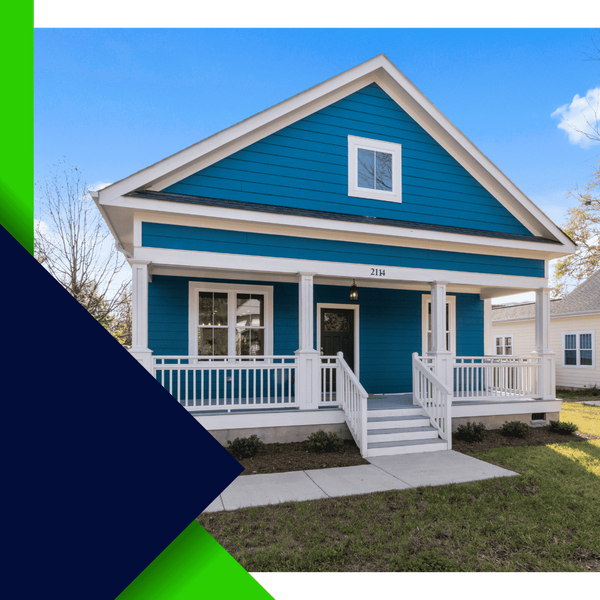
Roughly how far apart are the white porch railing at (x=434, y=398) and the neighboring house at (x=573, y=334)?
10799mm

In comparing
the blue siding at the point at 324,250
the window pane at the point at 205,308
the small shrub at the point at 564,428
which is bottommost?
the small shrub at the point at 564,428

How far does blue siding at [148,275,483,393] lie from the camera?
8500mm

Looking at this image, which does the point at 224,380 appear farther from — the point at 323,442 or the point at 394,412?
the point at 394,412

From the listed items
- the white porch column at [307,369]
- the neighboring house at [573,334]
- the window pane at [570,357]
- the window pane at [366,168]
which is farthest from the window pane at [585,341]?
the white porch column at [307,369]

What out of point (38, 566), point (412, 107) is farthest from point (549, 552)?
point (412, 107)

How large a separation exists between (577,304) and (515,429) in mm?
12626

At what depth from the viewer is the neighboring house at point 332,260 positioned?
6938 mm

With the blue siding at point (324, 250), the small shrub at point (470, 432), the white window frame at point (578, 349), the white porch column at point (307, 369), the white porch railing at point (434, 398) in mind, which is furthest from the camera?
the white window frame at point (578, 349)

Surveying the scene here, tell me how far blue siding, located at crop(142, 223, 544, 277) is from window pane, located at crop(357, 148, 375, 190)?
1.38m

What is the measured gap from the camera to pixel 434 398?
7.64 metres

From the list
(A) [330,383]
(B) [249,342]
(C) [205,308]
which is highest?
(C) [205,308]

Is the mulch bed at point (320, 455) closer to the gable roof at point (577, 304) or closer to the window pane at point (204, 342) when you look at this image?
the window pane at point (204, 342)

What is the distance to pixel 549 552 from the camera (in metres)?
3.70

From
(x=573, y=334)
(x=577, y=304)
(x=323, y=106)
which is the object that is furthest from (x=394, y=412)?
(x=577, y=304)
